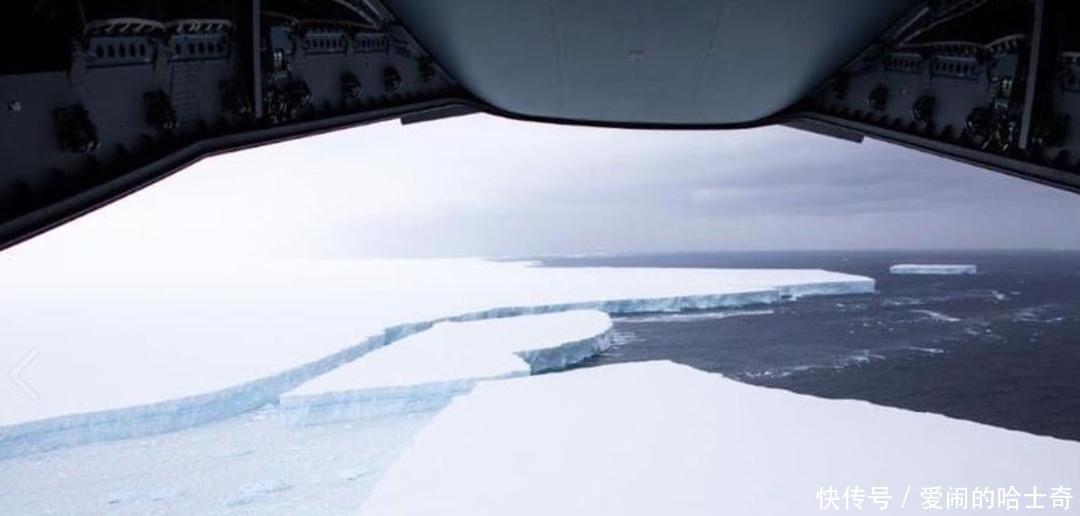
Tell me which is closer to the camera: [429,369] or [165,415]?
[165,415]

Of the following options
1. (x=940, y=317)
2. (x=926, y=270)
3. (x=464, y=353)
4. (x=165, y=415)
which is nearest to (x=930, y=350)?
(x=940, y=317)

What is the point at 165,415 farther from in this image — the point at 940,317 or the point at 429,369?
the point at 940,317

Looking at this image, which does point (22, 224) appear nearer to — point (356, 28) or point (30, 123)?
point (30, 123)

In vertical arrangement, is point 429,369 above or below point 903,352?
above

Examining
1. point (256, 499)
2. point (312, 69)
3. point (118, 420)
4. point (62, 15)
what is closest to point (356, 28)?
point (312, 69)

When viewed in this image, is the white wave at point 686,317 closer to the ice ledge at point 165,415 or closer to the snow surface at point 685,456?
the ice ledge at point 165,415

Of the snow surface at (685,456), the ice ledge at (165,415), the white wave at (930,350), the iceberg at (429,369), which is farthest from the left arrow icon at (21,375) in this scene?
the white wave at (930,350)
